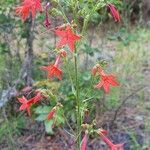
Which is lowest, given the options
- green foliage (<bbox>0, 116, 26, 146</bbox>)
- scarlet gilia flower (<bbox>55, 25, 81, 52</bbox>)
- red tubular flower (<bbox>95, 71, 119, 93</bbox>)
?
green foliage (<bbox>0, 116, 26, 146</bbox>)

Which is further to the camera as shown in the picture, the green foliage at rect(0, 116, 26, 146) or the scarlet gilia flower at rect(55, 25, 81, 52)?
the green foliage at rect(0, 116, 26, 146)

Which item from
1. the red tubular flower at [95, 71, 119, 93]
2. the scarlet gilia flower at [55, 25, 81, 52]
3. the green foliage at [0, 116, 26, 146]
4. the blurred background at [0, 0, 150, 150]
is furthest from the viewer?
the blurred background at [0, 0, 150, 150]

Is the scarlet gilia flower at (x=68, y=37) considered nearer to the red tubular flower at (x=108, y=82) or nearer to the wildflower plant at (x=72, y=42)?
the wildflower plant at (x=72, y=42)

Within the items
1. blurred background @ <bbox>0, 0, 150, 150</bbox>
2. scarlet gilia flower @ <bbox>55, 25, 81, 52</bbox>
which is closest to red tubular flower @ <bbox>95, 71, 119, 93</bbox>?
scarlet gilia flower @ <bbox>55, 25, 81, 52</bbox>

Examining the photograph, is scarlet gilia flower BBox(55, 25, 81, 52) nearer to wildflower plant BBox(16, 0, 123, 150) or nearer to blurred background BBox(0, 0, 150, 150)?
wildflower plant BBox(16, 0, 123, 150)

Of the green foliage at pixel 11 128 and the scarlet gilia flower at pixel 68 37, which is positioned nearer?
the scarlet gilia flower at pixel 68 37

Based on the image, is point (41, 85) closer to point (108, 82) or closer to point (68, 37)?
point (108, 82)

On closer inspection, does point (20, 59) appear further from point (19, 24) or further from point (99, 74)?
point (99, 74)

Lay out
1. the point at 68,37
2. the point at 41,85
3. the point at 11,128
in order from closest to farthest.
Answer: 1. the point at 68,37
2. the point at 41,85
3. the point at 11,128

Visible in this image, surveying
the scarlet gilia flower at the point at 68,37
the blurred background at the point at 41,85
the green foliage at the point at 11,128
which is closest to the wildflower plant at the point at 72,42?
the scarlet gilia flower at the point at 68,37

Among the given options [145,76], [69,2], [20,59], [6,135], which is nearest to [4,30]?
[20,59]

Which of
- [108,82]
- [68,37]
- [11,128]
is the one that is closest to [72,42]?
[68,37]
